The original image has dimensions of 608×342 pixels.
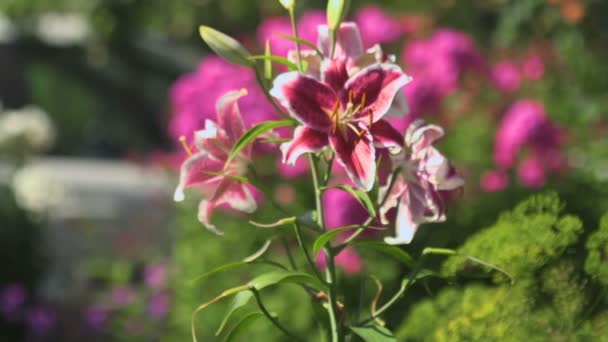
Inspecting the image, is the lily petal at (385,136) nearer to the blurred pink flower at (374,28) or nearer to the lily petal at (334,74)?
the lily petal at (334,74)

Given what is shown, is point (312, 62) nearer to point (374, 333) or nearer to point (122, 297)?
point (374, 333)

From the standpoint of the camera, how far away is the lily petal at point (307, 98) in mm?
967

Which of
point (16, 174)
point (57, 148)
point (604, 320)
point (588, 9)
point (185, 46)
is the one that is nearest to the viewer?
point (604, 320)

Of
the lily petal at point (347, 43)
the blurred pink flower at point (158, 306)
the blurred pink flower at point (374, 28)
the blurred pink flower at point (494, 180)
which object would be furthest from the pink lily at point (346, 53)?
the blurred pink flower at point (158, 306)

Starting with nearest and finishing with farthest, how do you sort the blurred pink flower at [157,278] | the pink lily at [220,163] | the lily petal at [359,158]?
1. the lily petal at [359,158]
2. the pink lily at [220,163]
3. the blurred pink flower at [157,278]

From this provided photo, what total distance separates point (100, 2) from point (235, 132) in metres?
8.42

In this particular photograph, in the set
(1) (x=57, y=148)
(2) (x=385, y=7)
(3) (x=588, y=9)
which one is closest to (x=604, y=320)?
(3) (x=588, y=9)

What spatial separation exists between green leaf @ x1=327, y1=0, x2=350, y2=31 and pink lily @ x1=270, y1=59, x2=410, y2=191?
58 millimetres

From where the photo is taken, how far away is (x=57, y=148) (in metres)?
9.88

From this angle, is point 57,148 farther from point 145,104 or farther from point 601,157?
point 601,157

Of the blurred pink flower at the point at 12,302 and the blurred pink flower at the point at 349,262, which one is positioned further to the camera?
the blurred pink flower at the point at 12,302

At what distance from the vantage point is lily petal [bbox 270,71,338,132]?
3.17 feet

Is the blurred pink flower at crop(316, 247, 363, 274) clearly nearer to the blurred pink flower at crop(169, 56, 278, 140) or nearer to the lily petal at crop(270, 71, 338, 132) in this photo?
the blurred pink flower at crop(169, 56, 278, 140)

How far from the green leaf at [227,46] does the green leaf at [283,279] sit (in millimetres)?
212
